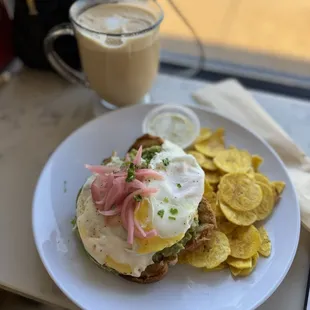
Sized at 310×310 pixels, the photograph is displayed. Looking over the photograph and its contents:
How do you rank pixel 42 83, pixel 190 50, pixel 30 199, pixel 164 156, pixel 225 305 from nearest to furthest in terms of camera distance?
pixel 225 305
pixel 164 156
pixel 30 199
pixel 42 83
pixel 190 50

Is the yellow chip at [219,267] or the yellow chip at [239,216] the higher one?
the yellow chip at [239,216]

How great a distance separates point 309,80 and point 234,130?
40 centimetres

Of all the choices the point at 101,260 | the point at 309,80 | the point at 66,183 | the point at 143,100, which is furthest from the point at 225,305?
the point at 309,80

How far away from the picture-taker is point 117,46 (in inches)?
40.9

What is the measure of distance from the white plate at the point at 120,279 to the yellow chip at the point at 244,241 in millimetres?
28

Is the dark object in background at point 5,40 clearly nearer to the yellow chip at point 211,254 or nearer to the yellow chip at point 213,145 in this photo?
the yellow chip at point 213,145

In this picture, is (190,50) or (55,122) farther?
(190,50)

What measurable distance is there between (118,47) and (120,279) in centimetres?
49

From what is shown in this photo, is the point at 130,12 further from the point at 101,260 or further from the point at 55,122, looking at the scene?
the point at 101,260

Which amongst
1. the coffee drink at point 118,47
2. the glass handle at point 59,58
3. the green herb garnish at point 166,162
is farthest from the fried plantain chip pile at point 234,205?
the glass handle at point 59,58

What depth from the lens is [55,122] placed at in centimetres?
119

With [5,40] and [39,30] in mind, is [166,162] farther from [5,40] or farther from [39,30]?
[5,40]

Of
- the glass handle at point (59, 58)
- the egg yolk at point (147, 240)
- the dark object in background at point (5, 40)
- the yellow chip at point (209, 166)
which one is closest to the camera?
the egg yolk at point (147, 240)

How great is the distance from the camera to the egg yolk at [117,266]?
799 mm
